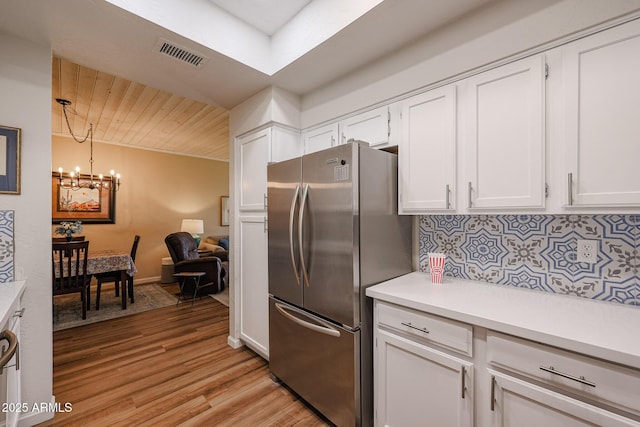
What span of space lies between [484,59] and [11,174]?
2.92 meters

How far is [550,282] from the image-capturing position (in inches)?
61.5

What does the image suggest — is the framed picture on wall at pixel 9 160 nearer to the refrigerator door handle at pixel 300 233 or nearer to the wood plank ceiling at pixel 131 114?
the wood plank ceiling at pixel 131 114

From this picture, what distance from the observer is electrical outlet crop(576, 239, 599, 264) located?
1.43 metres

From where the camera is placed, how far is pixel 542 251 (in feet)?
5.22

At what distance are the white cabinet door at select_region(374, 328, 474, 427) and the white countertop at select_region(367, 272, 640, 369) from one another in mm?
232

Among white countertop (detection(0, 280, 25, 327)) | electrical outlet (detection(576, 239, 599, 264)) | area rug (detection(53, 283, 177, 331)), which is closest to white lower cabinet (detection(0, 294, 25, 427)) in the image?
white countertop (detection(0, 280, 25, 327))

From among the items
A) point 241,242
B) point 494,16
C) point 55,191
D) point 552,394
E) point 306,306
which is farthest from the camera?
point 55,191

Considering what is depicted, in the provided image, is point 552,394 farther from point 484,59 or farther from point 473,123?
point 484,59

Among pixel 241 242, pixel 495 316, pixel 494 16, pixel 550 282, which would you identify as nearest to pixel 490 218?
pixel 550 282

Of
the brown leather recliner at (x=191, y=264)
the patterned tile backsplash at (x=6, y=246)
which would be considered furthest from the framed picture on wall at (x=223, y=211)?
the patterned tile backsplash at (x=6, y=246)

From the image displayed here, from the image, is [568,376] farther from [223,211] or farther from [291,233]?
[223,211]

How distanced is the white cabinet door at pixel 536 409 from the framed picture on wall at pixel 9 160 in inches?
113

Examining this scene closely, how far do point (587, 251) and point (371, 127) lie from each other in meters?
1.46

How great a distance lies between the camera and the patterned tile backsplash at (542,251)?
1367mm
